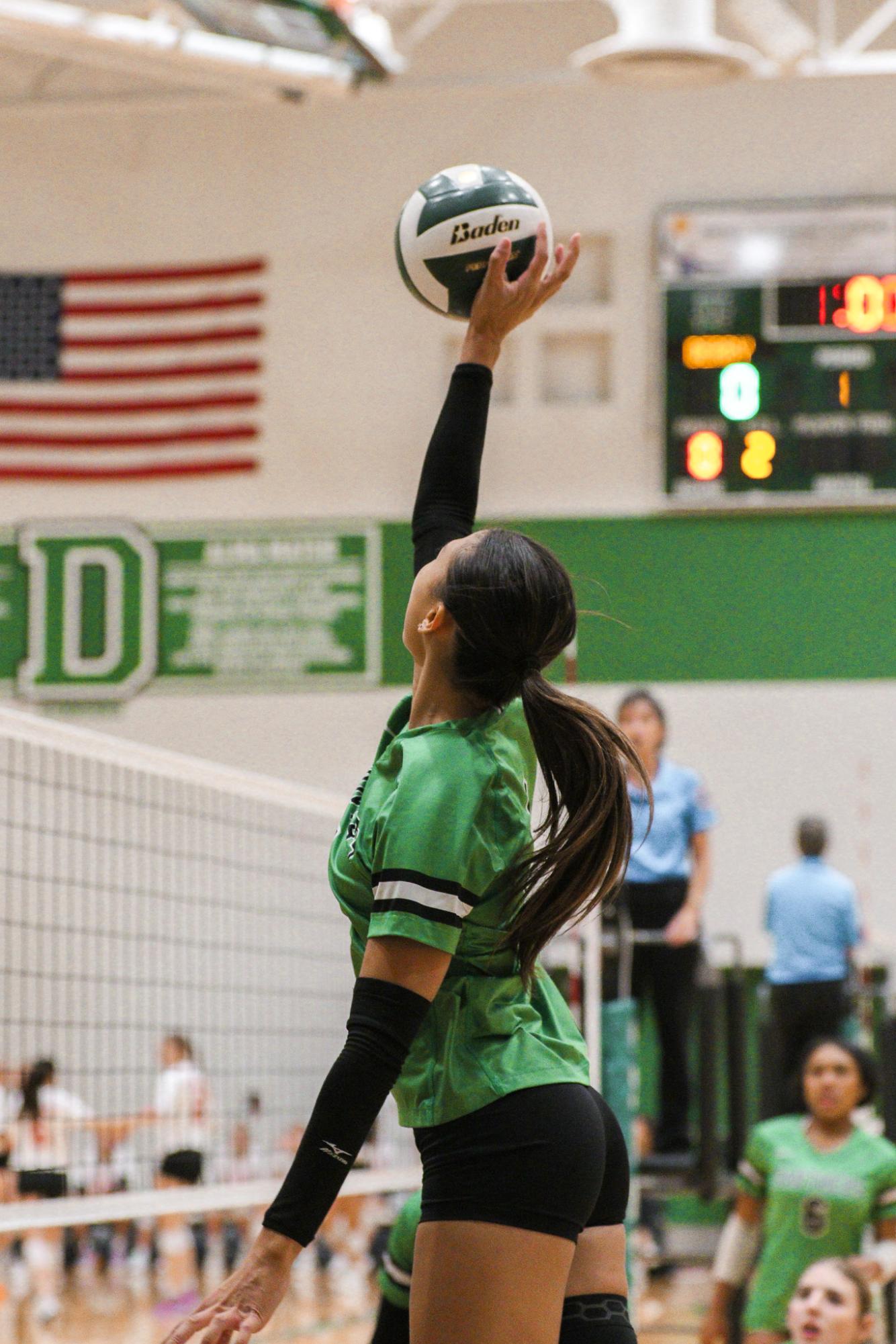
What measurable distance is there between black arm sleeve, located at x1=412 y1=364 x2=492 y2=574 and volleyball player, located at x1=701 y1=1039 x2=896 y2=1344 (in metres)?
3.85

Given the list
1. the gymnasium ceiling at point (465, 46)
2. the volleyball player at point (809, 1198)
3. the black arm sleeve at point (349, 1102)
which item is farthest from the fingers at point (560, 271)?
the gymnasium ceiling at point (465, 46)

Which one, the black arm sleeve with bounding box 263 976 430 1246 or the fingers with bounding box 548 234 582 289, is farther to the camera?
the fingers with bounding box 548 234 582 289

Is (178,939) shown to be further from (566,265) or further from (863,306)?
(566,265)

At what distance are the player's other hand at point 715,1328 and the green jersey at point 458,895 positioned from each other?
3804 mm

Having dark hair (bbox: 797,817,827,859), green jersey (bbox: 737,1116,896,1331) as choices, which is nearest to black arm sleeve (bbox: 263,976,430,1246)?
green jersey (bbox: 737,1116,896,1331)

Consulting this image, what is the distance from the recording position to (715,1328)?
5.75 m

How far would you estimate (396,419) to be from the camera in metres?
11.5

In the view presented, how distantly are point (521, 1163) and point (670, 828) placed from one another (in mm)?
5283

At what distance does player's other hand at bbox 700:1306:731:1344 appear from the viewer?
18.7ft

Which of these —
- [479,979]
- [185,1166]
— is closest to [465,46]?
[185,1166]

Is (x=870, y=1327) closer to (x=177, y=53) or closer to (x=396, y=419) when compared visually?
(x=177, y=53)

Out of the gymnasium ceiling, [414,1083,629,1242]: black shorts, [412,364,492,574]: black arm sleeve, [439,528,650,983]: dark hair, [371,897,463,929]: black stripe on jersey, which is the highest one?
the gymnasium ceiling

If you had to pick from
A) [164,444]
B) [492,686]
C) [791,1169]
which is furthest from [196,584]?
[492,686]

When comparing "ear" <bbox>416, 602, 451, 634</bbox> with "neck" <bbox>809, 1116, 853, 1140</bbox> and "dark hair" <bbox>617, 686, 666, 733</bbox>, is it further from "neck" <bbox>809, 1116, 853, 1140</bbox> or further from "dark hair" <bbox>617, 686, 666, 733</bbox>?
"dark hair" <bbox>617, 686, 666, 733</bbox>
